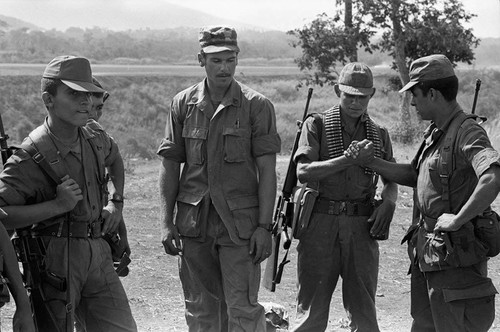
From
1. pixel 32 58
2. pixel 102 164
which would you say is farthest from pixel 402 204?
pixel 32 58

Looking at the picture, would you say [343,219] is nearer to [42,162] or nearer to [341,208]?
[341,208]

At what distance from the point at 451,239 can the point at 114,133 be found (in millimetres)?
20126

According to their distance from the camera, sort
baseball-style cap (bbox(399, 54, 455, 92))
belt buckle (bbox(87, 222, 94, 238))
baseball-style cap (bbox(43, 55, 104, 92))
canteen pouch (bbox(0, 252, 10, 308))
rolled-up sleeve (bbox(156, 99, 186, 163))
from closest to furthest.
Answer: canteen pouch (bbox(0, 252, 10, 308))
baseball-style cap (bbox(43, 55, 104, 92))
belt buckle (bbox(87, 222, 94, 238))
baseball-style cap (bbox(399, 54, 455, 92))
rolled-up sleeve (bbox(156, 99, 186, 163))

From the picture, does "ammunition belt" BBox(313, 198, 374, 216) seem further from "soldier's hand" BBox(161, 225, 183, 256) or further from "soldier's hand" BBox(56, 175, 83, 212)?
"soldier's hand" BBox(56, 175, 83, 212)

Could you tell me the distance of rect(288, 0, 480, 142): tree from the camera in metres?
24.2

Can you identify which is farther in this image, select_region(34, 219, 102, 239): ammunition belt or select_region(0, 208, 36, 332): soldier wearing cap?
select_region(34, 219, 102, 239): ammunition belt

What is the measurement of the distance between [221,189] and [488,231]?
1.62 metres

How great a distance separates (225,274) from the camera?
18.1ft

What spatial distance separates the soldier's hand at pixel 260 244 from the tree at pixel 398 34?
19.1m

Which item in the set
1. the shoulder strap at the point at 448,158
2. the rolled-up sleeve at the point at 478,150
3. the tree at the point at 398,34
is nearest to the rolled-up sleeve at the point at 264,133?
the shoulder strap at the point at 448,158

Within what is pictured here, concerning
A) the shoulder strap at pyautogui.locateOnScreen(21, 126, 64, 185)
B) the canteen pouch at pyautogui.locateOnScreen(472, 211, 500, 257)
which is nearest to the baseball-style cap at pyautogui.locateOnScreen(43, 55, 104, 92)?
the shoulder strap at pyautogui.locateOnScreen(21, 126, 64, 185)

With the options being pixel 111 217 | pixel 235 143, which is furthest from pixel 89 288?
pixel 235 143

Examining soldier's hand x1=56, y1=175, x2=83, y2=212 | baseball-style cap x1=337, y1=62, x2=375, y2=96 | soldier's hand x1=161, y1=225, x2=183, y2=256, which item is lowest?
soldier's hand x1=161, y1=225, x2=183, y2=256

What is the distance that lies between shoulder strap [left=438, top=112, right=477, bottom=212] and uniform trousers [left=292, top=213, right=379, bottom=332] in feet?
2.53
